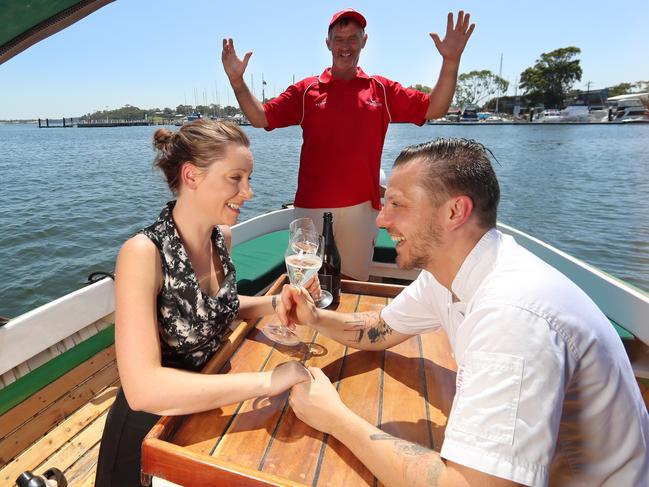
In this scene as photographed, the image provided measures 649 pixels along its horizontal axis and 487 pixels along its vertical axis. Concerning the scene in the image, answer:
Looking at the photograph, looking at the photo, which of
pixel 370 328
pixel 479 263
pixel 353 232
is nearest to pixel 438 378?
pixel 370 328

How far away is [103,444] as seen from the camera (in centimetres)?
145

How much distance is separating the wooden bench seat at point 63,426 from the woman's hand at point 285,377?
1.43 metres

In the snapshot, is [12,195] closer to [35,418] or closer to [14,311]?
[14,311]

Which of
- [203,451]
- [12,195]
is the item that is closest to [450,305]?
[203,451]

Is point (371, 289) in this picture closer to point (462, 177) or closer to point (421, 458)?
point (462, 177)

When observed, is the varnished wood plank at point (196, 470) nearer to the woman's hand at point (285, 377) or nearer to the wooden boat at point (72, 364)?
the woman's hand at point (285, 377)

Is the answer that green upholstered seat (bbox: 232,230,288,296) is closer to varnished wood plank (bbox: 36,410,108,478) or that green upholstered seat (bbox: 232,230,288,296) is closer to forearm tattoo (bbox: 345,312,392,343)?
varnished wood plank (bbox: 36,410,108,478)

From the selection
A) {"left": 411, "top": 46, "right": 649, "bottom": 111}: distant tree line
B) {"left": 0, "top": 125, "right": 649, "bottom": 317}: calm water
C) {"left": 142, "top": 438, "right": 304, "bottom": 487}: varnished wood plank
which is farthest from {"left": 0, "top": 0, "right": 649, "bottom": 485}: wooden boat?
{"left": 411, "top": 46, "right": 649, "bottom": 111}: distant tree line

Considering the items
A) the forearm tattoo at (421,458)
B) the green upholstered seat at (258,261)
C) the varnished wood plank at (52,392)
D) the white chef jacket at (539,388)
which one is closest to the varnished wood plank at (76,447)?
the varnished wood plank at (52,392)

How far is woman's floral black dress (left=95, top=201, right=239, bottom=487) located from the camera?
140cm

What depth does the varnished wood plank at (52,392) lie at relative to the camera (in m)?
2.24

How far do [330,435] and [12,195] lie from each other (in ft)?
52.7

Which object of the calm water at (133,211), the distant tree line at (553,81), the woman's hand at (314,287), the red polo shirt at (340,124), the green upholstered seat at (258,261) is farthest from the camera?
the distant tree line at (553,81)

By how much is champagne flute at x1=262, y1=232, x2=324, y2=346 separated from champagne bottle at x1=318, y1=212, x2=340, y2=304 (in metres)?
0.29
